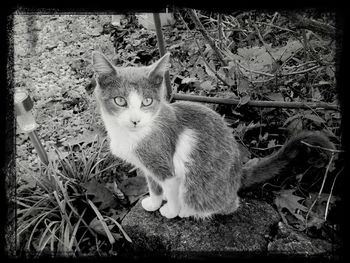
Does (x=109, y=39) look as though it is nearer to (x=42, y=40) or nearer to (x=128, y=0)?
(x=42, y=40)

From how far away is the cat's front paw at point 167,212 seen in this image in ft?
6.48

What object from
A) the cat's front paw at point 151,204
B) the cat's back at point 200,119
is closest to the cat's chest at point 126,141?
the cat's back at point 200,119

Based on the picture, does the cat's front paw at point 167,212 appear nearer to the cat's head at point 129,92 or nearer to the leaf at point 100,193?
the leaf at point 100,193

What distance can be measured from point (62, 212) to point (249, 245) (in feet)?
3.81

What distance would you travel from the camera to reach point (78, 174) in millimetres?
2186

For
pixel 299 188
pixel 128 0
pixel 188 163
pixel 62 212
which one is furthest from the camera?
pixel 299 188

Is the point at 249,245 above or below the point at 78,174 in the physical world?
below

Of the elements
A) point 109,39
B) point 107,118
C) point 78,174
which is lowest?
point 78,174

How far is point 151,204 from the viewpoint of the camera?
206 cm

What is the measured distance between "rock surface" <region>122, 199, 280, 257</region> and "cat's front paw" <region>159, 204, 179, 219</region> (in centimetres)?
4

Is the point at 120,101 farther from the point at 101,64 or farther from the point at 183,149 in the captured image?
the point at 183,149

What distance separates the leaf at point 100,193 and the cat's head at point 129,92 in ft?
2.08

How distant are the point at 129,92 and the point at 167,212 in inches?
33.0

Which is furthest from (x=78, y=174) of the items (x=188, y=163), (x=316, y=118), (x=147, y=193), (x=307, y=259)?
(x=316, y=118)
